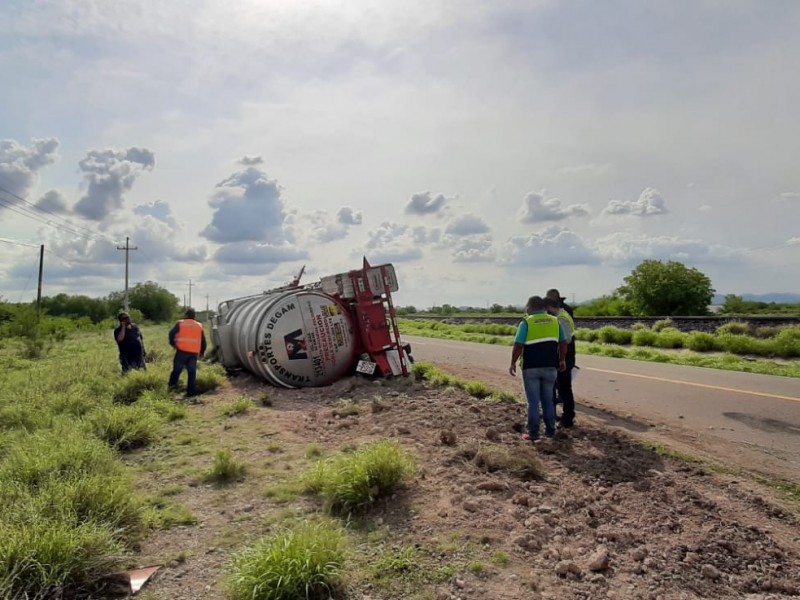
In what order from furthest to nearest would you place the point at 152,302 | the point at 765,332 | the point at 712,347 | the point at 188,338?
the point at 152,302, the point at 765,332, the point at 712,347, the point at 188,338

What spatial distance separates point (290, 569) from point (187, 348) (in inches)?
350

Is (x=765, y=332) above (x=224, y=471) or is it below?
above

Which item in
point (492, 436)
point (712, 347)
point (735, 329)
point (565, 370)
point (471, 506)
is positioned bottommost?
point (471, 506)

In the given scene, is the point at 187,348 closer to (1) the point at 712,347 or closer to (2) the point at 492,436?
(2) the point at 492,436

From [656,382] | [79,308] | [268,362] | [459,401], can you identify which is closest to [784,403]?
[656,382]

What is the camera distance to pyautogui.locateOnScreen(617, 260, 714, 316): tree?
47969 millimetres

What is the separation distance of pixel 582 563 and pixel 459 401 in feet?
18.5

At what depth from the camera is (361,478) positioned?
16.7ft

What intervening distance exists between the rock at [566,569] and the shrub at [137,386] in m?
8.96

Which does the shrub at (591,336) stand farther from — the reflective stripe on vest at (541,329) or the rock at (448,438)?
the rock at (448,438)

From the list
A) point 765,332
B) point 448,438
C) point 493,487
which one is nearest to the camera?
point 493,487

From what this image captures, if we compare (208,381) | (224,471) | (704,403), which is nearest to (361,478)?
(224,471)

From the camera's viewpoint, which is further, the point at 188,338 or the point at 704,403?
the point at 188,338

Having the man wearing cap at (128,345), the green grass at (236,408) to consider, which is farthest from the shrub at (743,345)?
the man wearing cap at (128,345)
